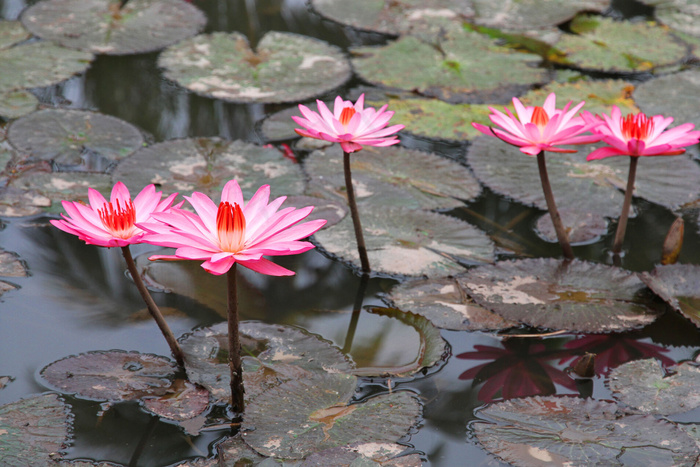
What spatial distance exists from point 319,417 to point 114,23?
3.16m

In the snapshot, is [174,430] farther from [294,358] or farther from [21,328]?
[21,328]

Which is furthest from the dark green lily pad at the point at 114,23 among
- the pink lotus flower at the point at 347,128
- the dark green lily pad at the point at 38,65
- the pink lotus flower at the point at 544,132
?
the pink lotus flower at the point at 544,132

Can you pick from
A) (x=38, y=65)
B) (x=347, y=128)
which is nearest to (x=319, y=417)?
(x=347, y=128)

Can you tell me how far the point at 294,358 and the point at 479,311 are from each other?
0.63 m

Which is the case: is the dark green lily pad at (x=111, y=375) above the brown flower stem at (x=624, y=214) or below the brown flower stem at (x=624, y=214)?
below

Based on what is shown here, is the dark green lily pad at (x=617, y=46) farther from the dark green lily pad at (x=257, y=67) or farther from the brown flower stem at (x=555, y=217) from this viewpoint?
the brown flower stem at (x=555, y=217)

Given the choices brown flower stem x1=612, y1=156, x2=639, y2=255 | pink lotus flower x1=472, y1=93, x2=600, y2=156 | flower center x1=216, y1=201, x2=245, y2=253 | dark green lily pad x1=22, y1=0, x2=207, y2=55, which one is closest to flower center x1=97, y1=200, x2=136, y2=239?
flower center x1=216, y1=201, x2=245, y2=253

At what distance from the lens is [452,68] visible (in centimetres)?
350

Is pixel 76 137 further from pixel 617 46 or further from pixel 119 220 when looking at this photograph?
pixel 617 46

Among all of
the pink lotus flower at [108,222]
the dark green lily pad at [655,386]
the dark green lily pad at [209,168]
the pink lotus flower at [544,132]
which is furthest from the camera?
the dark green lily pad at [209,168]

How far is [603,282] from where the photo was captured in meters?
2.09

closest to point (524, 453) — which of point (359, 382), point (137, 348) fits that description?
point (359, 382)

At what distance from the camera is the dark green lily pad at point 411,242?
2.19 metres

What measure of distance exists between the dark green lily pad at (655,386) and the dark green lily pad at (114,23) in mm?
3046
